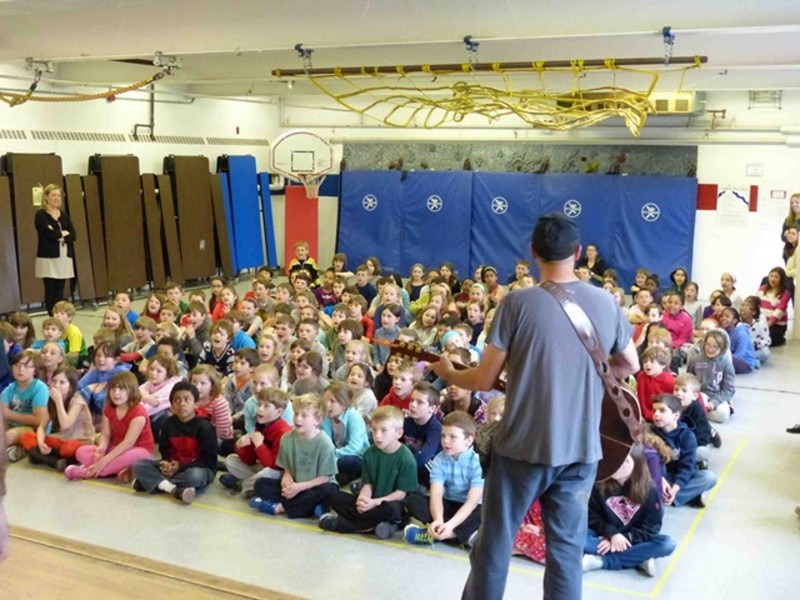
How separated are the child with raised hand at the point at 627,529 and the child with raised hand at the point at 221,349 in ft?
12.5

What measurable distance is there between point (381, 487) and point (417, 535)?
0.36 m

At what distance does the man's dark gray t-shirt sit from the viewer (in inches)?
128

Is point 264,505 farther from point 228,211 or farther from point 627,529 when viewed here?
point 228,211

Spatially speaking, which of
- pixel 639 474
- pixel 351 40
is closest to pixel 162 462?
pixel 639 474

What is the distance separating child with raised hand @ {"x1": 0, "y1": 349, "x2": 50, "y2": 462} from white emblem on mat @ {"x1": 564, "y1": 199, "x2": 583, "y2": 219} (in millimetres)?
9149

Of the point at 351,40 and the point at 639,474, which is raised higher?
the point at 351,40

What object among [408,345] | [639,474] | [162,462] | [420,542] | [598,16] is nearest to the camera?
[408,345]

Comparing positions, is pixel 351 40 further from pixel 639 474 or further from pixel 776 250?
pixel 776 250

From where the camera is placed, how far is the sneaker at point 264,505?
5.51 meters

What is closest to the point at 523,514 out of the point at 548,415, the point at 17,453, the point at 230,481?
the point at 548,415

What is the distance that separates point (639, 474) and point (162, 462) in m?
2.96

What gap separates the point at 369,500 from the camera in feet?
17.0

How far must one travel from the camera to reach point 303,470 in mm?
5465

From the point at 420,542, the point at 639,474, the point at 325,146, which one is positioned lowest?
the point at 420,542
